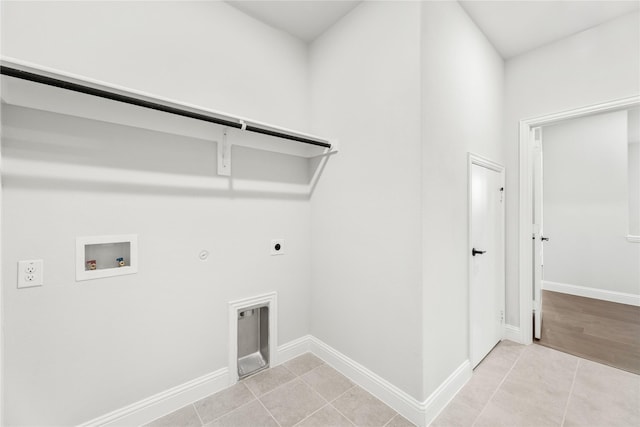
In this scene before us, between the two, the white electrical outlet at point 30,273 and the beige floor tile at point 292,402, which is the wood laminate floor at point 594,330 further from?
the white electrical outlet at point 30,273

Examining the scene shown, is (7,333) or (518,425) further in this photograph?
(518,425)

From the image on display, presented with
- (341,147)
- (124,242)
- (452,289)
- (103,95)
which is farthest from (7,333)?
(452,289)

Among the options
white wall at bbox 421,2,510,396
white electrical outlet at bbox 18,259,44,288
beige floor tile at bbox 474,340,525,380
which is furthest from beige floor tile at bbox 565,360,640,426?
white electrical outlet at bbox 18,259,44,288

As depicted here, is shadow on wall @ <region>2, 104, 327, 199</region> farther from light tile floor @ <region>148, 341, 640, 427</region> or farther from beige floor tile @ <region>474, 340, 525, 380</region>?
Answer: beige floor tile @ <region>474, 340, 525, 380</region>

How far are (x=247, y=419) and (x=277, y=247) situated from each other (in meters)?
1.16

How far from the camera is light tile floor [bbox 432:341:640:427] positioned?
1.59 metres

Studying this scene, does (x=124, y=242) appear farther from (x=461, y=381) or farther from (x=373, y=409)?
(x=461, y=381)

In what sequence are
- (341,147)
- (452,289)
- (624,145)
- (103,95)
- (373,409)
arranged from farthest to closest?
(624,145) < (341,147) < (452,289) < (373,409) < (103,95)

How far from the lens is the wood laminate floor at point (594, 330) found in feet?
7.52

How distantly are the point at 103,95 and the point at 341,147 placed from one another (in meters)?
1.49

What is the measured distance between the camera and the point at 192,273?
1764 mm

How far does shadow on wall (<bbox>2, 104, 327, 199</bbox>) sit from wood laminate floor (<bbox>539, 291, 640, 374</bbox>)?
3.20 meters

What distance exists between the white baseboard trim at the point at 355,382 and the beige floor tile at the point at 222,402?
0.17 feet

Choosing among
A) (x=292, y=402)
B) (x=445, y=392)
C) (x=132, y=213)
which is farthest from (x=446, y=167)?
(x=132, y=213)
